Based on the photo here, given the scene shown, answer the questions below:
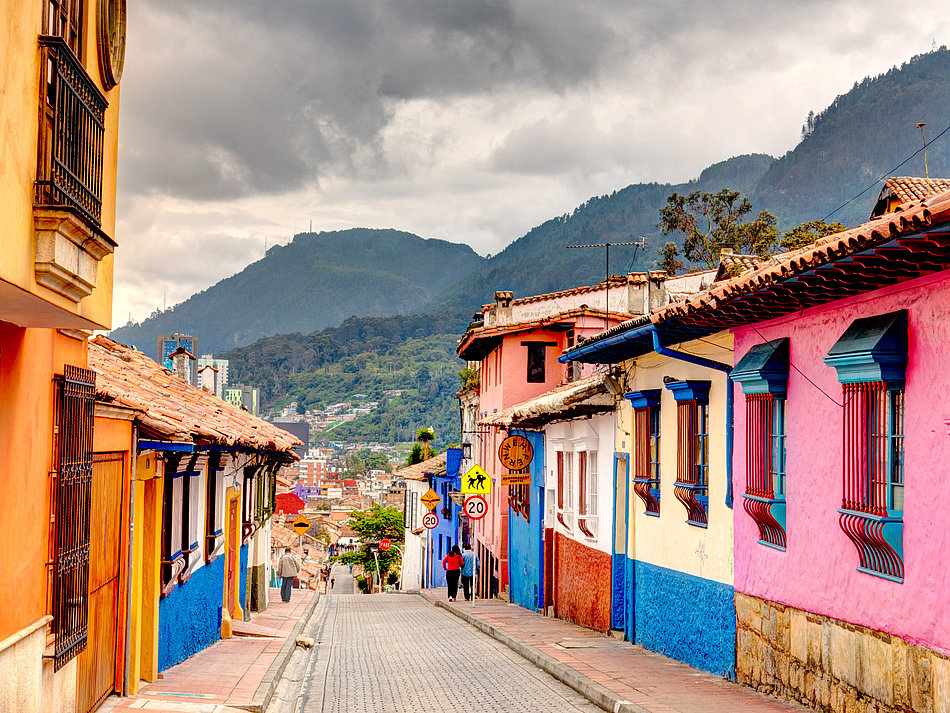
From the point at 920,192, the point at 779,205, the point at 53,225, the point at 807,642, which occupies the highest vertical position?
the point at 779,205

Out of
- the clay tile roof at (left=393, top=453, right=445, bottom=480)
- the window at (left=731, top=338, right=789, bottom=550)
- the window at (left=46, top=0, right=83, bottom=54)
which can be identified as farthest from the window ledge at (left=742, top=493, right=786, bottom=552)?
the clay tile roof at (left=393, top=453, right=445, bottom=480)

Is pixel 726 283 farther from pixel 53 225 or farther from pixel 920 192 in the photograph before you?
pixel 53 225

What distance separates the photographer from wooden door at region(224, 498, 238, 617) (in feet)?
63.7

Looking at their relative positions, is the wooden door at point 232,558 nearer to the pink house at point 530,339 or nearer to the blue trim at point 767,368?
the pink house at point 530,339

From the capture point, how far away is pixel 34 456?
7445mm

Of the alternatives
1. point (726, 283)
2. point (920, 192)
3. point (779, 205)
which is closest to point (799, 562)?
point (726, 283)

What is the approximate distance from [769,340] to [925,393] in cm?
311

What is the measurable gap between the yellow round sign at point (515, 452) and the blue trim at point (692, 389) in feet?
35.1

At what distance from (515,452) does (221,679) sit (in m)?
12.3

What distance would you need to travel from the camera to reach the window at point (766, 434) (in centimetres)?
1063

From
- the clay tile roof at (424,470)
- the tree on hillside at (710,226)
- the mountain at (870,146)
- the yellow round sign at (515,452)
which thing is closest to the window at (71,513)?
the yellow round sign at (515,452)

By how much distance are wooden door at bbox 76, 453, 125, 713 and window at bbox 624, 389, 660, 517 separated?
7.72 m

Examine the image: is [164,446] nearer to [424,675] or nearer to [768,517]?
[424,675]

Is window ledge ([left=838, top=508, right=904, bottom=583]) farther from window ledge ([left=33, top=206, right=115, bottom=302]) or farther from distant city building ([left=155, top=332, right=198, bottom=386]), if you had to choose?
distant city building ([left=155, top=332, right=198, bottom=386])
